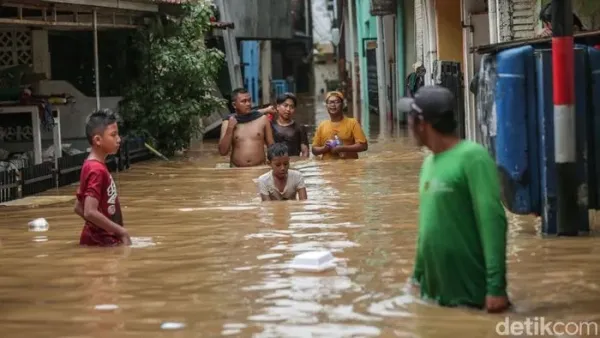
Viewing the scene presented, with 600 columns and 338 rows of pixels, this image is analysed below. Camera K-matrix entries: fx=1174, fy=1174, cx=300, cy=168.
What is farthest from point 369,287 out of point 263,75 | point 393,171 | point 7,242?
point 263,75

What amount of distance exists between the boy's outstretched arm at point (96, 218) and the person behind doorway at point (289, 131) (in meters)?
7.54

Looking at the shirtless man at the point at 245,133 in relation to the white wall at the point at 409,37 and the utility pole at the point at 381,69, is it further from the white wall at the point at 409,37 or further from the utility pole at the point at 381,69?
the utility pole at the point at 381,69

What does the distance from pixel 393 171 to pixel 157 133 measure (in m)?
5.94

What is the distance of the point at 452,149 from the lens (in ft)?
19.4

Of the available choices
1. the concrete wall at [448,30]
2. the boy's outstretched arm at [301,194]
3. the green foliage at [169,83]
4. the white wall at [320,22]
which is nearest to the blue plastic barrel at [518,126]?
the boy's outstretched arm at [301,194]

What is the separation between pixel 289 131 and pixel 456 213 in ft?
34.7

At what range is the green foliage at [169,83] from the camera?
20.3 metres

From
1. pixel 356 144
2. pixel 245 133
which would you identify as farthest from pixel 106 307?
pixel 356 144

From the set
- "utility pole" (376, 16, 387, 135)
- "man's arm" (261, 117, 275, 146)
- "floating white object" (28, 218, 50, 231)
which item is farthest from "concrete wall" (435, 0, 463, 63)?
"floating white object" (28, 218, 50, 231)

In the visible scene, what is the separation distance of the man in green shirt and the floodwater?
0.15m

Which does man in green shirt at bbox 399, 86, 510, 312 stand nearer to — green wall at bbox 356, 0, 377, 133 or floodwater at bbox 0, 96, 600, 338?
floodwater at bbox 0, 96, 600, 338

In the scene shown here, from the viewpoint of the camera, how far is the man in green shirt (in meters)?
5.71

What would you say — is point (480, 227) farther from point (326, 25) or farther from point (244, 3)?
point (326, 25)

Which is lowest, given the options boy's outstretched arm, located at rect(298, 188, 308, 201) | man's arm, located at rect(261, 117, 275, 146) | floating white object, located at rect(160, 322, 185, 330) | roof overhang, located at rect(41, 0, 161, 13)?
floating white object, located at rect(160, 322, 185, 330)
